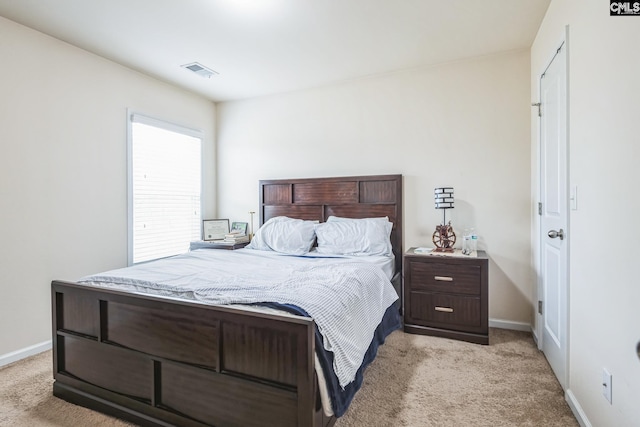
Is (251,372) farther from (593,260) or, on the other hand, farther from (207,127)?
(207,127)

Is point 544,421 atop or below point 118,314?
below

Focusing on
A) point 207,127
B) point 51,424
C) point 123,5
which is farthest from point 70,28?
point 51,424

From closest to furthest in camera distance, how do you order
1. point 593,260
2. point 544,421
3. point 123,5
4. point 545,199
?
point 593,260, point 544,421, point 123,5, point 545,199

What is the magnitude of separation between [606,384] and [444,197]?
1840 millimetres

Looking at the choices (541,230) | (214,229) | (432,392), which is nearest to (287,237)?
(214,229)

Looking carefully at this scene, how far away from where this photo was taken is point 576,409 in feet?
5.72

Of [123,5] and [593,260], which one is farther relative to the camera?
[123,5]

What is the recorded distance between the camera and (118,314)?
1.82m

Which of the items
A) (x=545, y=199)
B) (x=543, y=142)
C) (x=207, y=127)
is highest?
(x=207, y=127)

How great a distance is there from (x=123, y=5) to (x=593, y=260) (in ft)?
10.7

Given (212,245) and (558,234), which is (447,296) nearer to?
(558,234)

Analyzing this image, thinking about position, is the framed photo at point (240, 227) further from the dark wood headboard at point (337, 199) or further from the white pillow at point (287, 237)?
the white pillow at point (287, 237)

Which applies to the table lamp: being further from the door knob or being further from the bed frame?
the bed frame

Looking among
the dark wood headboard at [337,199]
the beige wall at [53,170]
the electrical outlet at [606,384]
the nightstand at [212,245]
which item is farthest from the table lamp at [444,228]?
the beige wall at [53,170]
